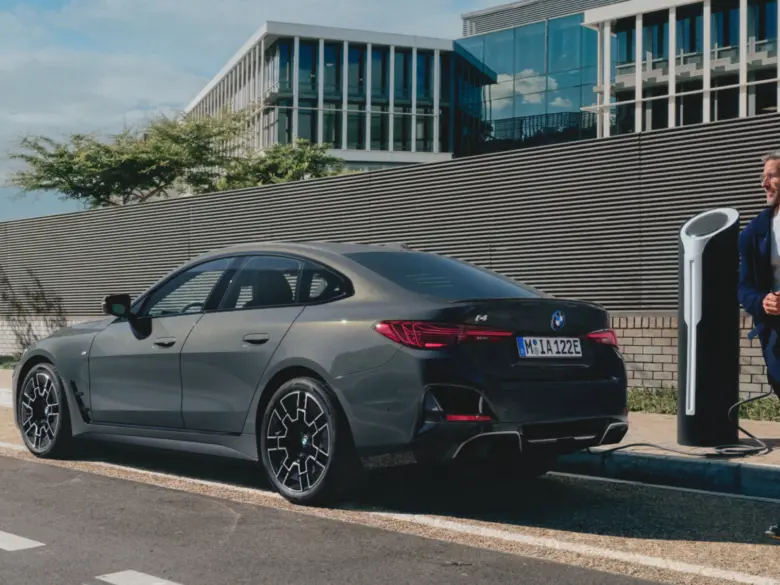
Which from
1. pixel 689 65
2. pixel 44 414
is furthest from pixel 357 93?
pixel 44 414

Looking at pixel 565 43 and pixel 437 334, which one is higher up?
pixel 565 43

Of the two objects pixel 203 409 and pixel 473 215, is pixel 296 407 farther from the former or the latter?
pixel 473 215

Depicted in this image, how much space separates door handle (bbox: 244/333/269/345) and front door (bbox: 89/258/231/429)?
2.05 feet

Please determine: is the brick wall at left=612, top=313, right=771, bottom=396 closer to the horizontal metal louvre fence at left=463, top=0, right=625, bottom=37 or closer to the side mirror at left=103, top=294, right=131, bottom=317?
the side mirror at left=103, top=294, right=131, bottom=317

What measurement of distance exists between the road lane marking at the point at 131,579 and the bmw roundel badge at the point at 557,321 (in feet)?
8.19

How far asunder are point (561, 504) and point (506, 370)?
1088 mm

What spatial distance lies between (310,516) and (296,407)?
24.4 inches

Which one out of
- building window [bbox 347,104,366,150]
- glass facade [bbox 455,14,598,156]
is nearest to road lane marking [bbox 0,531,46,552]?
glass facade [bbox 455,14,598,156]

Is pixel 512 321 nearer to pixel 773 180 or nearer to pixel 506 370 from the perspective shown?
pixel 506 370

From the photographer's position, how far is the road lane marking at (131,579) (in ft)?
14.5

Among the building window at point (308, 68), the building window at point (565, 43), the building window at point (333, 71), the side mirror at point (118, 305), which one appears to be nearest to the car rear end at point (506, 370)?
the side mirror at point (118, 305)

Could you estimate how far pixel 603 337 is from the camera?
243 inches

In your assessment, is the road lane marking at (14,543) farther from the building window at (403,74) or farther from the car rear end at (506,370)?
the building window at (403,74)

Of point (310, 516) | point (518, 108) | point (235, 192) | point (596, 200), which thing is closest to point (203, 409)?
point (310, 516)
